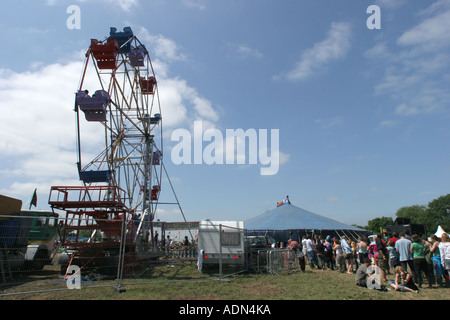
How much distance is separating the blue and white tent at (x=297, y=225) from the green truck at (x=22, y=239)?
48.7 feet

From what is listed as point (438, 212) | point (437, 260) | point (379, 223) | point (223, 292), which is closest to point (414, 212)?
point (379, 223)

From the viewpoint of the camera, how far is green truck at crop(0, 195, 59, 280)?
33.9ft

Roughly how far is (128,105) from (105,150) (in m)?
4.87

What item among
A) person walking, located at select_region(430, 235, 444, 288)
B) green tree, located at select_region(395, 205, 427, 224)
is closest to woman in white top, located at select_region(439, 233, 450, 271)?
person walking, located at select_region(430, 235, 444, 288)

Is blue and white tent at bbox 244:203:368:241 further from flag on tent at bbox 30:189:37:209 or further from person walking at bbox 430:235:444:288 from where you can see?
flag on tent at bbox 30:189:37:209

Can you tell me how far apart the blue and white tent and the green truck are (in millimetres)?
14856

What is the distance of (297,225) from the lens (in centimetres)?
2480

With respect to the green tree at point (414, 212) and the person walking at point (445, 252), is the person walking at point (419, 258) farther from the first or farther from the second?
the green tree at point (414, 212)

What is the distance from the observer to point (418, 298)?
24.0 feet

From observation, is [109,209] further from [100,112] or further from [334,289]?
[334,289]

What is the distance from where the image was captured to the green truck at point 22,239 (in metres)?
10.3

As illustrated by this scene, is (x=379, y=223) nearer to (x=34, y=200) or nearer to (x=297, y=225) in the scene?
(x=297, y=225)

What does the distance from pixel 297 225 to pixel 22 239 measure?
19931 mm

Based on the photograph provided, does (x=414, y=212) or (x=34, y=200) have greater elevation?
(x=34, y=200)
